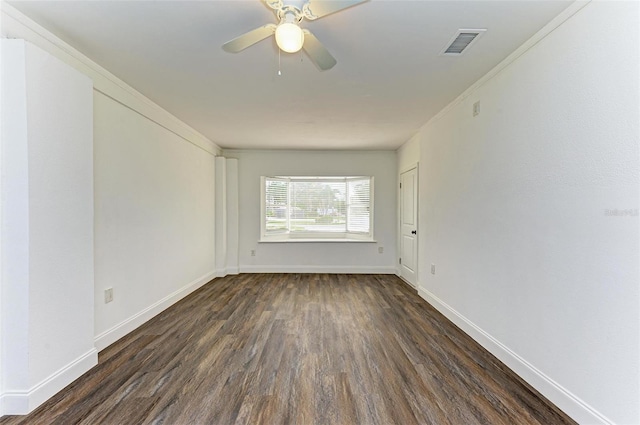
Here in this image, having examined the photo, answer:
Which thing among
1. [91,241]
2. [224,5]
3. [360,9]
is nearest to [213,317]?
[91,241]

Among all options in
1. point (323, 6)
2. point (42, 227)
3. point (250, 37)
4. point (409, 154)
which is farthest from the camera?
point (409, 154)

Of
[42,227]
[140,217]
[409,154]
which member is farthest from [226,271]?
[409,154]

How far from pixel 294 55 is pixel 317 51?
552 mm

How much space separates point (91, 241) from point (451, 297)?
3.44 m

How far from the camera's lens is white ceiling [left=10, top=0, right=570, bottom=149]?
1720mm

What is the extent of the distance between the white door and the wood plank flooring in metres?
1.34

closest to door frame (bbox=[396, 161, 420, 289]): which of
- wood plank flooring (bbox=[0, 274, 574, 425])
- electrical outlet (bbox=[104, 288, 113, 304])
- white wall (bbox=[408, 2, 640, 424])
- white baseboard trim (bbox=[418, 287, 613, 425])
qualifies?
wood plank flooring (bbox=[0, 274, 574, 425])

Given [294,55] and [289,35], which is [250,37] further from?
[294,55]

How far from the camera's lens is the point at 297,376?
2.07 metres

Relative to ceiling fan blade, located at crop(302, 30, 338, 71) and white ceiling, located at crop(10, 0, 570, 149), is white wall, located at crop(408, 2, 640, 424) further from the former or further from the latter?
ceiling fan blade, located at crop(302, 30, 338, 71)

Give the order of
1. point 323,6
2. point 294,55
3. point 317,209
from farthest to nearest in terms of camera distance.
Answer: point 317,209 → point 294,55 → point 323,6

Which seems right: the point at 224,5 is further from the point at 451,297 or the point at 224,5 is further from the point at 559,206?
the point at 451,297

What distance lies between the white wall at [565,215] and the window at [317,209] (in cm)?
298

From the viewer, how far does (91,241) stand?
2.19 meters
